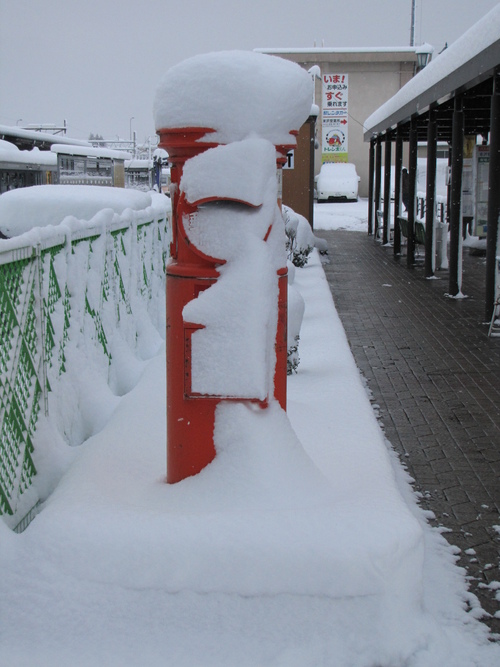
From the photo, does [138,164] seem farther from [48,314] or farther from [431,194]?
[48,314]

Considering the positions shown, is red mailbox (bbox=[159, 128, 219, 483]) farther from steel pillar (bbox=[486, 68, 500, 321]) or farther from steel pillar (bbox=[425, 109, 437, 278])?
steel pillar (bbox=[425, 109, 437, 278])

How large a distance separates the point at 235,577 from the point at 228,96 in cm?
185

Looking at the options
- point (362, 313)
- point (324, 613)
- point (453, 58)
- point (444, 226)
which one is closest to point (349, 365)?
point (324, 613)

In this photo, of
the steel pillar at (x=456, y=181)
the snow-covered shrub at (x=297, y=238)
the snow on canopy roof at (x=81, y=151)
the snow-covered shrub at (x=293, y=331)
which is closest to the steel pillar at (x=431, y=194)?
the steel pillar at (x=456, y=181)

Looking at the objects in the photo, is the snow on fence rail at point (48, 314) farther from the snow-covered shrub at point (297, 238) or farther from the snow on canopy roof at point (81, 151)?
the snow on canopy roof at point (81, 151)

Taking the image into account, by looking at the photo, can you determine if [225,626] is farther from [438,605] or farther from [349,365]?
[349,365]

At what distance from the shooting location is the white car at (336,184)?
36.8 metres

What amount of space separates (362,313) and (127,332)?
540 cm

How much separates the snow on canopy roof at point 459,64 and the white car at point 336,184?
21.1 metres

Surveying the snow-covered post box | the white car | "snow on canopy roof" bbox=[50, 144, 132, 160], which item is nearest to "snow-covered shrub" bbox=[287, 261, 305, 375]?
the snow-covered post box

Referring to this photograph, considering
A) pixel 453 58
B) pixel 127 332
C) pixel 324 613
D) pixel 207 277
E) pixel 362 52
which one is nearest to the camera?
pixel 324 613

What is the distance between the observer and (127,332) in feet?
20.4

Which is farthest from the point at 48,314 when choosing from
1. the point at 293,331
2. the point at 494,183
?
the point at 494,183

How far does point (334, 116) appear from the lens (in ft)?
131
